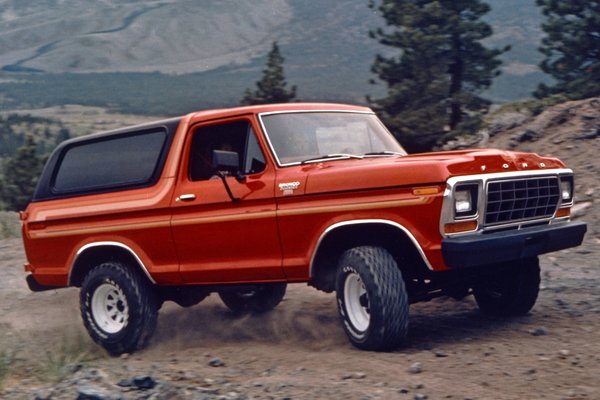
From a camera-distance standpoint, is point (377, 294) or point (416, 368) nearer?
point (416, 368)

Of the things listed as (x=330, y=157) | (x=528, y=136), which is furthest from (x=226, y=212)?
(x=528, y=136)

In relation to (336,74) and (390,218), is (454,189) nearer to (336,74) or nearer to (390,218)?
(390,218)

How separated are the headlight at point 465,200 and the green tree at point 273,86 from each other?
31.0 metres

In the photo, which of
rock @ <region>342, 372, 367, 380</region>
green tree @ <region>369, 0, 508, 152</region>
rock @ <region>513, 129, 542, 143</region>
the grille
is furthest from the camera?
green tree @ <region>369, 0, 508, 152</region>

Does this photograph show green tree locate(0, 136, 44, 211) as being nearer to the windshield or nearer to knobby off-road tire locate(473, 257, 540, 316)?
the windshield

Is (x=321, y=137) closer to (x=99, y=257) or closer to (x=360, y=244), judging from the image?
(x=360, y=244)

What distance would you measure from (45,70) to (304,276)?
171931 mm

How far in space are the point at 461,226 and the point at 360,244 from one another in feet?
2.91

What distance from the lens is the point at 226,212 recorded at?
7.40m

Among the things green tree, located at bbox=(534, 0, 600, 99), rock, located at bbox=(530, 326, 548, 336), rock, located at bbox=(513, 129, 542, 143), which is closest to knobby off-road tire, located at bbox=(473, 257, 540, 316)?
rock, located at bbox=(530, 326, 548, 336)

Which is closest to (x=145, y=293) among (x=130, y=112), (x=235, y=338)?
(x=235, y=338)

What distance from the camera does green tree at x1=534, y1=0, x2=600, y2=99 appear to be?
86.5 ft

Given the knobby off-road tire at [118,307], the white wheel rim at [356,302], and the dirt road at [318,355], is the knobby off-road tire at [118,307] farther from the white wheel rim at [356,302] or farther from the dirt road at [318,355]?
the white wheel rim at [356,302]

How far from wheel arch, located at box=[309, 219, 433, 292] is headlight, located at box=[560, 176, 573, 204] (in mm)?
1317
